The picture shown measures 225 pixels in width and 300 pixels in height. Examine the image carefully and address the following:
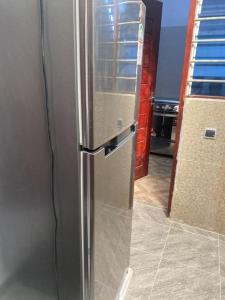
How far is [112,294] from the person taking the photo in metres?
1.30

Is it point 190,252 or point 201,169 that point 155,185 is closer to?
point 201,169

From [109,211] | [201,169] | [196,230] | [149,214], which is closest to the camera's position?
[109,211]

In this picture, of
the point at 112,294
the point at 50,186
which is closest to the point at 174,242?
A: the point at 112,294

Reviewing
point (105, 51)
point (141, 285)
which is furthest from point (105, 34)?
point (141, 285)

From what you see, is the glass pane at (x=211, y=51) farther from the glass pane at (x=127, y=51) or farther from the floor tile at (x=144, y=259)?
the floor tile at (x=144, y=259)

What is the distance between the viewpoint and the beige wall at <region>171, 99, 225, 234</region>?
1.94 m

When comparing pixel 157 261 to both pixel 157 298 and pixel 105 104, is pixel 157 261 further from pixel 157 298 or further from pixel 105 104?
pixel 105 104

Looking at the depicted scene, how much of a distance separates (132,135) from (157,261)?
1136 mm

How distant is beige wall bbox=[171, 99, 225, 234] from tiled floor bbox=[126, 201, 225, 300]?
0.51ft

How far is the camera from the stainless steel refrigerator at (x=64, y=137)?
2.37ft

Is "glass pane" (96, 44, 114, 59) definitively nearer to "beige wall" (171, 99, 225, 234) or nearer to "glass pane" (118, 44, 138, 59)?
"glass pane" (118, 44, 138, 59)

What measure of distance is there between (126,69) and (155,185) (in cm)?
227

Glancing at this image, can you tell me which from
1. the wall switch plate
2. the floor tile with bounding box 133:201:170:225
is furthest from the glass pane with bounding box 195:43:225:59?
the floor tile with bounding box 133:201:170:225

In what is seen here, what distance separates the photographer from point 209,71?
194 centimetres
